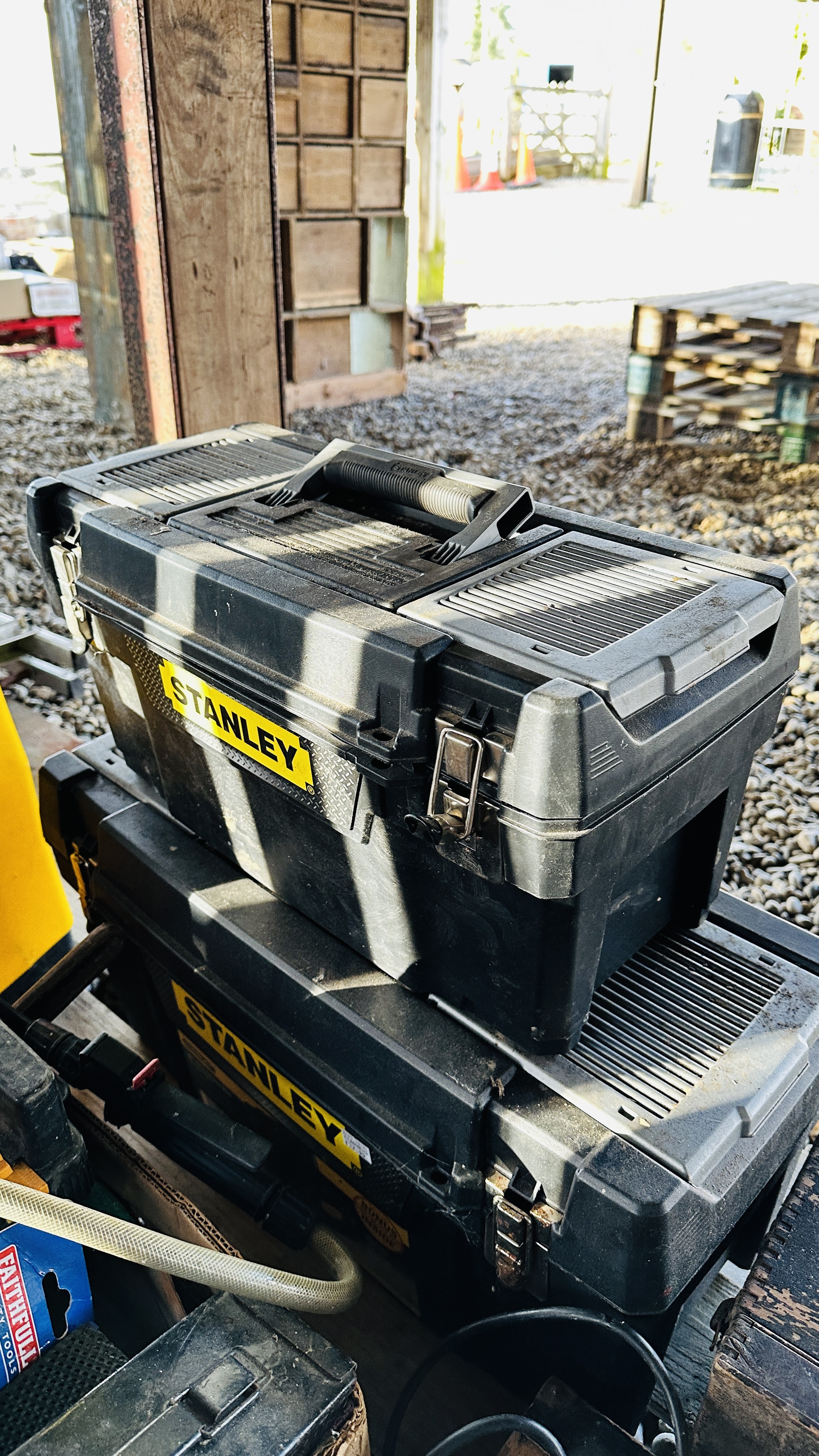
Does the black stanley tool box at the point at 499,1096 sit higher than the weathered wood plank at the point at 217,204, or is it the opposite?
the weathered wood plank at the point at 217,204

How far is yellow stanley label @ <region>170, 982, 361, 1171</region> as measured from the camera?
1.30 meters

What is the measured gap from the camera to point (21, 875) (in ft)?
5.44

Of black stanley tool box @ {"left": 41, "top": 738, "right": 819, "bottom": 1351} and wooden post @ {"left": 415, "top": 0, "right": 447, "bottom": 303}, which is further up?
wooden post @ {"left": 415, "top": 0, "right": 447, "bottom": 303}

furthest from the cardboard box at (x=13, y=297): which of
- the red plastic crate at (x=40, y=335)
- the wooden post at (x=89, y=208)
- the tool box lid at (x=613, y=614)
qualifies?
the tool box lid at (x=613, y=614)

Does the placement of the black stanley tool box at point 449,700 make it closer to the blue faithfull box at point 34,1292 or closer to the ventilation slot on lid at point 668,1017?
the ventilation slot on lid at point 668,1017

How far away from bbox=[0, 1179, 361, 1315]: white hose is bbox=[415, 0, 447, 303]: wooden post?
8220 mm

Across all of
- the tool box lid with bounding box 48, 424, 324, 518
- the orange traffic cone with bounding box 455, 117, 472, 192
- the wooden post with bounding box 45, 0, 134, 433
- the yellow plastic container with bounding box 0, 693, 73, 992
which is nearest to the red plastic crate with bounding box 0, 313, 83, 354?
the wooden post with bounding box 45, 0, 134, 433

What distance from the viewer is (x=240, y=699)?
4.04 feet

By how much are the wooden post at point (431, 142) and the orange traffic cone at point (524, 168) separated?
9846mm

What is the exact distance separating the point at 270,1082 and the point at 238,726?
1.67 ft

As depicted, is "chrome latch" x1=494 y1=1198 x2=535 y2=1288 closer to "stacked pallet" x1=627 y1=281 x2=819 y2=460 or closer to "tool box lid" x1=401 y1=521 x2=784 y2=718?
"tool box lid" x1=401 y1=521 x2=784 y2=718

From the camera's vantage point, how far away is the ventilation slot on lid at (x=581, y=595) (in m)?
1.06

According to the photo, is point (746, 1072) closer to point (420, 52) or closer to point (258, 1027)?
point (258, 1027)

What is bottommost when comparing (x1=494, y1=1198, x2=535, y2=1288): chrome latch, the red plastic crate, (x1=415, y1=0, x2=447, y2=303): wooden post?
(x1=494, y1=1198, x2=535, y2=1288): chrome latch
